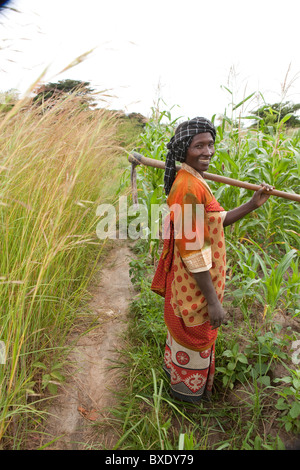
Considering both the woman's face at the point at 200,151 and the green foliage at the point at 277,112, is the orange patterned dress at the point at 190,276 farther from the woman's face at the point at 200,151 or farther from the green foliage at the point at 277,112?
the green foliage at the point at 277,112

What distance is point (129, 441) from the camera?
1.43 meters

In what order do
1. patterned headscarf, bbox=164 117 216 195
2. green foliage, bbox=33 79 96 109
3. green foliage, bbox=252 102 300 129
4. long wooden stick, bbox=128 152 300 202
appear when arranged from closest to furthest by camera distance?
1. patterned headscarf, bbox=164 117 216 195
2. green foliage, bbox=33 79 96 109
3. long wooden stick, bbox=128 152 300 202
4. green foliage, bbox=252 102 300 129

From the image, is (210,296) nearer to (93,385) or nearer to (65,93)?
(93,385)

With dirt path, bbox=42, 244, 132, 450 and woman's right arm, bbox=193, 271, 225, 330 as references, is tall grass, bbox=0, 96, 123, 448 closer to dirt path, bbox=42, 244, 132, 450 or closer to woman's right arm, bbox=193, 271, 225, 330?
dirt path, bbox=42, 244, 132, 450

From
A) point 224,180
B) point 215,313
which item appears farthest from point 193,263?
point 224,180

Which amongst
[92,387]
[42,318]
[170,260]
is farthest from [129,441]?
[170,260]

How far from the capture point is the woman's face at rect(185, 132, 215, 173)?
1263 mm

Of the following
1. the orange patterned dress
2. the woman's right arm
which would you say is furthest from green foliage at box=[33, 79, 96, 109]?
the woman's right arm

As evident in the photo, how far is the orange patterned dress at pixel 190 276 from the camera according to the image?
1271 mm

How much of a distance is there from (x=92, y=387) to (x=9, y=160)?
1.26 metres

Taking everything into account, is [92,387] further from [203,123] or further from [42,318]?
[203,123]

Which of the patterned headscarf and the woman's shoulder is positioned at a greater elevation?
the patterned headscarf

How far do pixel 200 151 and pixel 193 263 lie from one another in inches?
A: 17.9

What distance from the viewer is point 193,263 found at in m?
1.27
